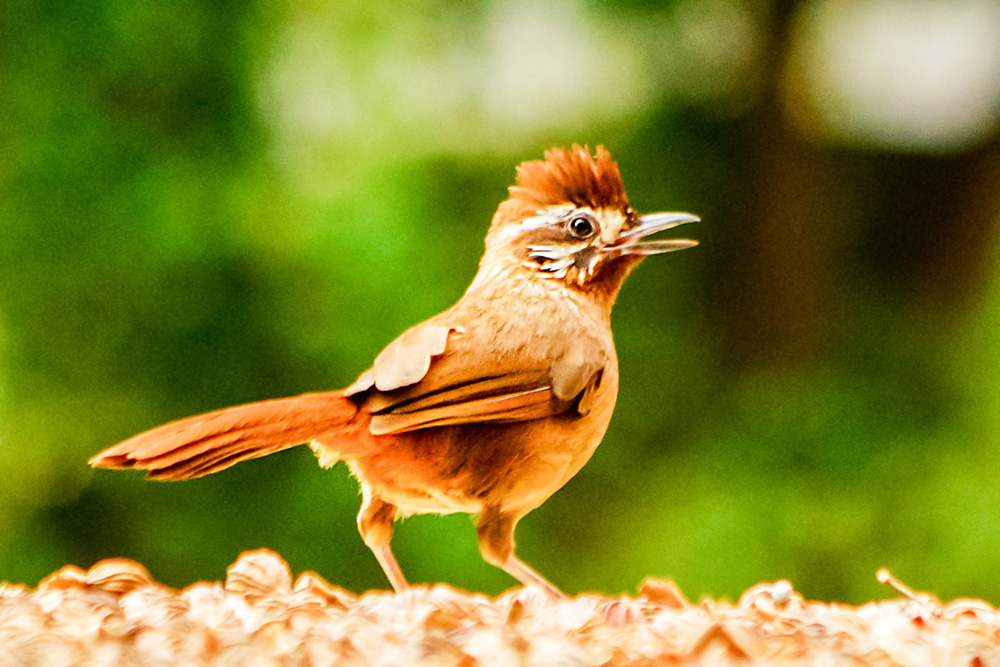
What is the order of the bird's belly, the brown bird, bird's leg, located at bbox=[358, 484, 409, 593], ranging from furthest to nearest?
bird's leg, located at bbox=[358, 484, 409, 593], the bird's belly, the brown bird

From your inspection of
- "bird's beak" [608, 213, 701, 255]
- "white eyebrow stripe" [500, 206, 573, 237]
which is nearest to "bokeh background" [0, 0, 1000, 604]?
"white eyebrow stripe" [500, 206, 573, 237]

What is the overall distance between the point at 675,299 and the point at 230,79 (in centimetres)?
179

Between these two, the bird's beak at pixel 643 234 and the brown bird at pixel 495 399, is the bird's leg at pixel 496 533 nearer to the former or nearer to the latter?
the brown bird at pixel 495 399

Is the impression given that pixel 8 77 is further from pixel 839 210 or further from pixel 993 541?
pixel 993 541

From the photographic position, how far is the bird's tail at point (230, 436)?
154 centimetres

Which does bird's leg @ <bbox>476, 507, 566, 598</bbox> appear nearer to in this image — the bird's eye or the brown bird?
the brown bird

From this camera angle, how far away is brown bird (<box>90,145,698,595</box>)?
5.45ft

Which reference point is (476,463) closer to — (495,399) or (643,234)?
(495,399)

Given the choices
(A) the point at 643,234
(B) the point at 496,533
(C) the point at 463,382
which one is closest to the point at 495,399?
(C) the point at 463,382

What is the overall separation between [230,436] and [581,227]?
84cm

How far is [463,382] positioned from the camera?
5.86 feet

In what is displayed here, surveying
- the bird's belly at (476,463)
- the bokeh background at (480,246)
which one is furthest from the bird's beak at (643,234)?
the bokeh background at (480,246)

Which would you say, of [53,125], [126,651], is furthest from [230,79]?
[126,651]

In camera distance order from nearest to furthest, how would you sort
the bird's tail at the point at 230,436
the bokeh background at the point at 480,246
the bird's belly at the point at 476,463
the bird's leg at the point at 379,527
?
1. the bird's tail at the point at 230,436
2. the bird's belly at the point at 476,463
3. the bird's leg at the point at 379,527
4. the bokeh background at the point at 480,246
